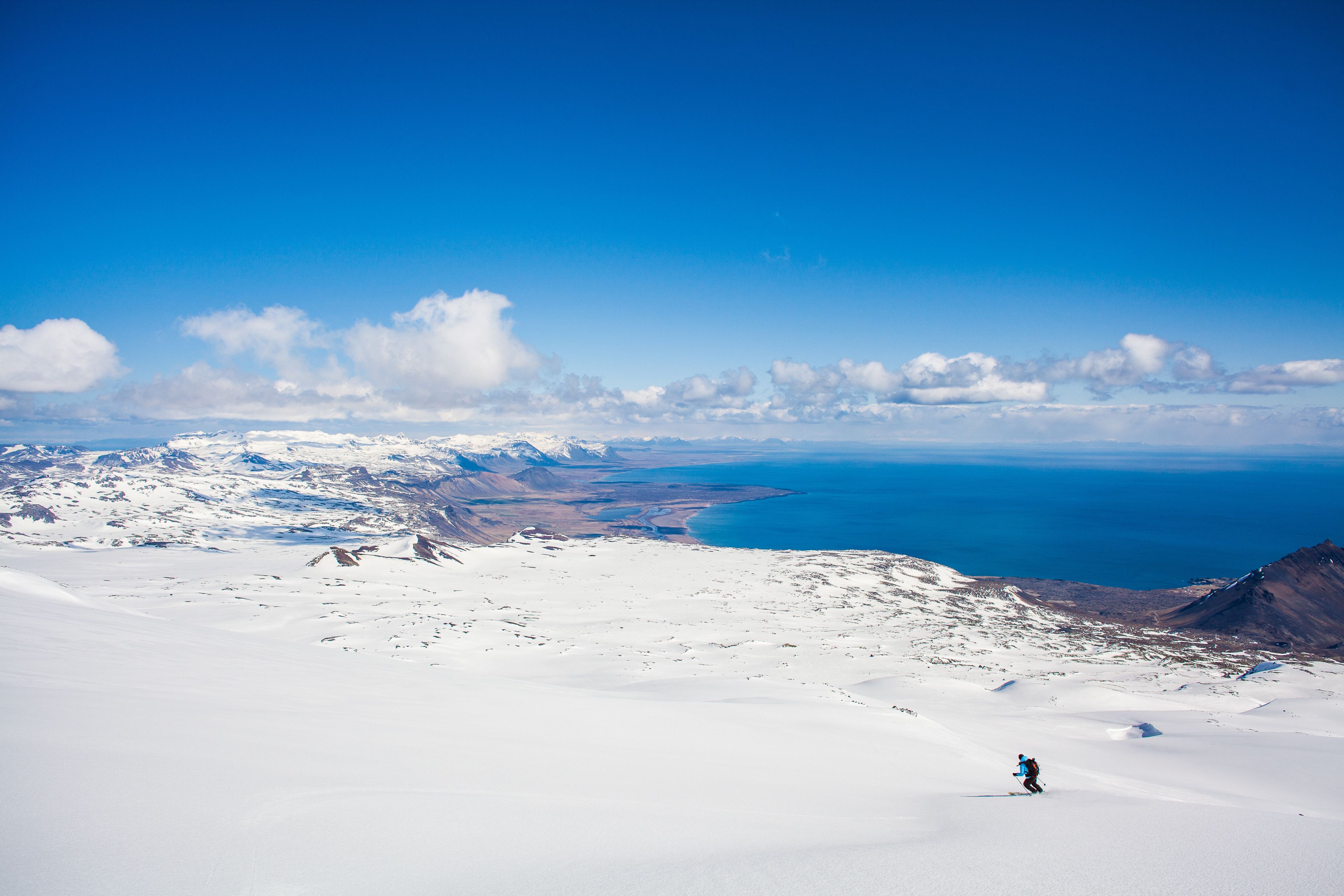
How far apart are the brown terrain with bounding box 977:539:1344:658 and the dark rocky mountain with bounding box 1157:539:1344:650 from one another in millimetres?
80

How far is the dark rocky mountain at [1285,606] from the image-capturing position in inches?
2312

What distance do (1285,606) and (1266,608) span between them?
387 cm

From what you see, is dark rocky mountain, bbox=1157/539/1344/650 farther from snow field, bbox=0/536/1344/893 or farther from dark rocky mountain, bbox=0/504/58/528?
dark rocky mountain, bbox=0/504/58/528

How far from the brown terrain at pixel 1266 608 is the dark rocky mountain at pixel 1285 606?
0.26ft

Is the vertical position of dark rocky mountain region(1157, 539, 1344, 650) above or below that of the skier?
below

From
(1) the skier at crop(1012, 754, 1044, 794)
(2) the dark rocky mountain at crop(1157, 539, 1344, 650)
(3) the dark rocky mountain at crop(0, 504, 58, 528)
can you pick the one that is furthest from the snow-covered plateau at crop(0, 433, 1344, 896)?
(3) the dark rocky mountain at crop(0, 504, 58, 528)

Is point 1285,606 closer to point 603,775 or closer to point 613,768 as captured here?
point 613,768

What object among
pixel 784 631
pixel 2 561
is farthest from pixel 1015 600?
pixel 2 561

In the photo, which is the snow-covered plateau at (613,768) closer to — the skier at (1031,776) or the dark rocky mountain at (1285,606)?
the skier at (1031,776)

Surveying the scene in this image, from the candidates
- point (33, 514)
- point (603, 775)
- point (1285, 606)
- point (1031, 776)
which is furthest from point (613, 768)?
point (33, 514)

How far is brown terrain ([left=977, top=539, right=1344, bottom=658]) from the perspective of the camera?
5822 centimetres

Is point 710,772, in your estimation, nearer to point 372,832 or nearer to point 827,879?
point 827,879

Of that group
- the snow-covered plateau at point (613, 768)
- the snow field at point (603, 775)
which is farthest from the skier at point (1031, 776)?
the snow field at point (603, 775)

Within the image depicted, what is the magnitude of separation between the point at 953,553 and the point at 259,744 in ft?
526
